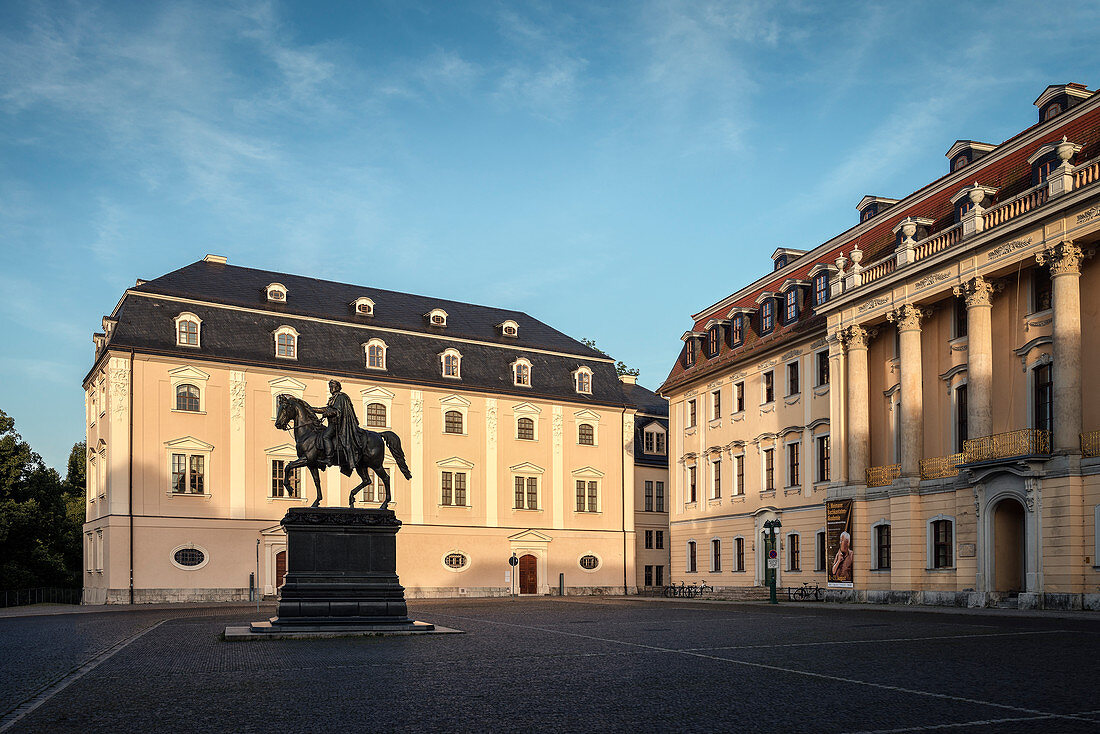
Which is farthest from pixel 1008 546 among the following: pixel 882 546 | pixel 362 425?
pixel 362 425

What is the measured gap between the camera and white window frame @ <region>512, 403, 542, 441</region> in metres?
59.6

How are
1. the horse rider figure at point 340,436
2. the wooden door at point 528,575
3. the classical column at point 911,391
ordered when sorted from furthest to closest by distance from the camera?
the wooden door at point 528,575, the classical column at point 911,391, the horse rider figure at point 340,436

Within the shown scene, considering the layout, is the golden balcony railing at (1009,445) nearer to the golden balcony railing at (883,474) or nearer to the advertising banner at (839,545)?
the golden balcony railing at (883,474)

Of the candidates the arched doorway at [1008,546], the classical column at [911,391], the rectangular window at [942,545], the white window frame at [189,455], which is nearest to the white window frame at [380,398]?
the white window frame at [189,455]

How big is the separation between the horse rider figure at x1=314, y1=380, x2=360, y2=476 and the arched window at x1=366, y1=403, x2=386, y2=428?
32166 mm

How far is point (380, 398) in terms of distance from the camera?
54969 millimetres

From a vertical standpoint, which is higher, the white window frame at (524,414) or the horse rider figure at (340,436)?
the white window frame at (524,414)

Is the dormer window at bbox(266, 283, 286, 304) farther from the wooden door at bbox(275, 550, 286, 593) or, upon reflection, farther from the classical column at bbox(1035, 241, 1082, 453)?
the classical column at bbox(1035, 241, 1082, 453)

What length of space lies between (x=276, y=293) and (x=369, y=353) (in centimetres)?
601

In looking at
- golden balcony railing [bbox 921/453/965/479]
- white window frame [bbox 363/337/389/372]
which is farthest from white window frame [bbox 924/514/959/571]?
white window frame [bbox 363/337/389/372]

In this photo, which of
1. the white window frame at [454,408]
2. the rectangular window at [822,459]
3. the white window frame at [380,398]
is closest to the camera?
the rectangular window at [822,459]

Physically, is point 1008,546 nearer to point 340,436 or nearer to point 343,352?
point 340,436

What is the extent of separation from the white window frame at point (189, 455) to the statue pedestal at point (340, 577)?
30.3 metres

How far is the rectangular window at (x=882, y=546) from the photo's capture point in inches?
1512
